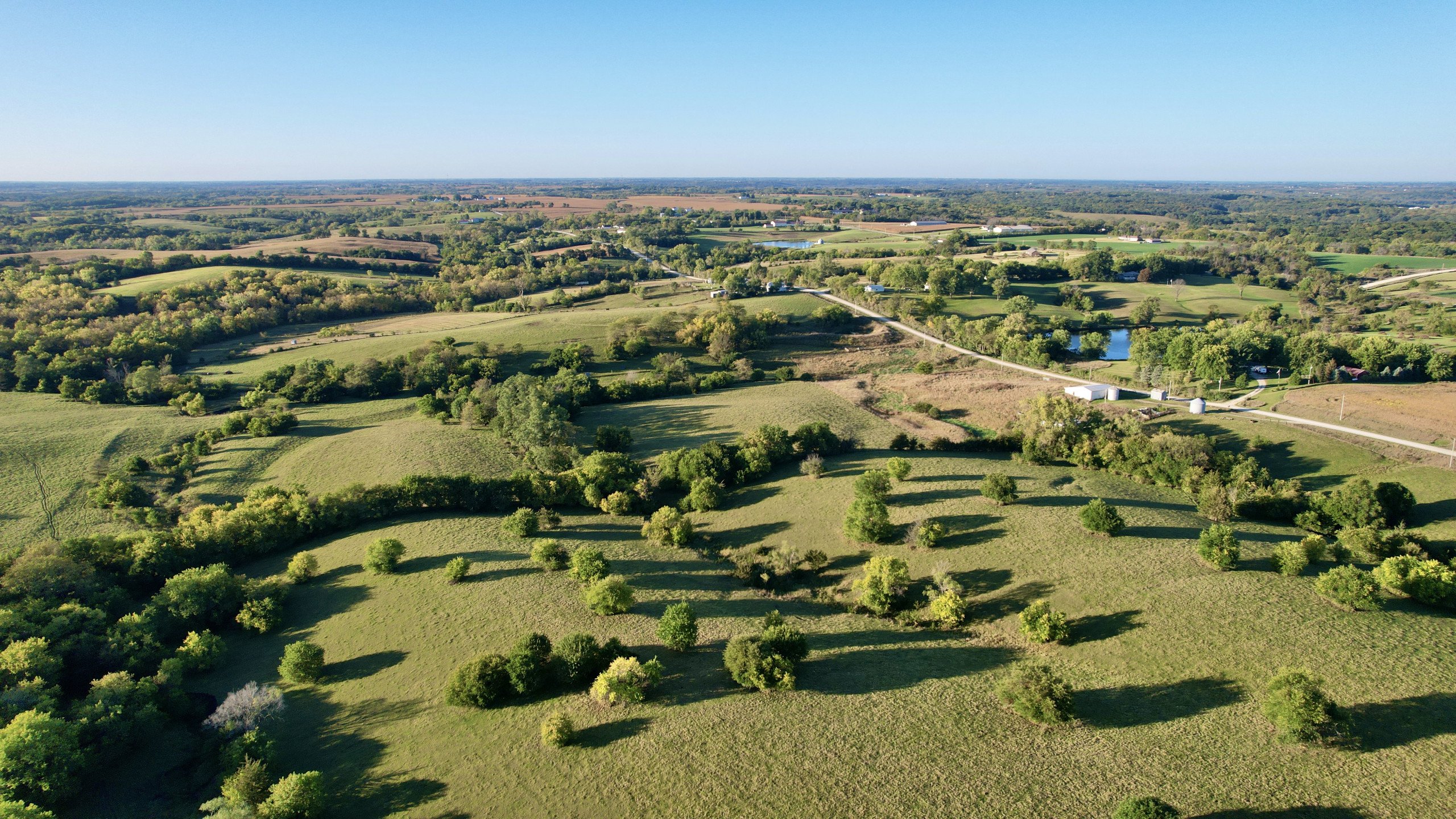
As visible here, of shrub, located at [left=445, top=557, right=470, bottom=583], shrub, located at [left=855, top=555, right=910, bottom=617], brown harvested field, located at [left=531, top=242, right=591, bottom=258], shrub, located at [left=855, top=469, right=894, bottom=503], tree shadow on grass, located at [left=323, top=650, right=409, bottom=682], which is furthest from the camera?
brown harvested field, located at [left=531, top=242, right=591, bottom=258]

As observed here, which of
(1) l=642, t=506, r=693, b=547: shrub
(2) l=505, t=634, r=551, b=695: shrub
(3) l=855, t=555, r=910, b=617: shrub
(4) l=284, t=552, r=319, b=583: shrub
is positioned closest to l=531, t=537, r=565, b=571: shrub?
(1) l=642, t=506, r=693, b=547: shrub

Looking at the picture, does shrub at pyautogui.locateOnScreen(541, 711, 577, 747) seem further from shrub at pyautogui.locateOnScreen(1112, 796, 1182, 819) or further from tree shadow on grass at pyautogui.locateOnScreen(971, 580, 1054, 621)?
tree shadow on grass at pyautogui.locateOnScreen(971, 580, 1054, 621)

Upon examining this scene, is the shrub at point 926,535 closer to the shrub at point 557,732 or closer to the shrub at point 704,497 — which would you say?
the shrub at point 704,497

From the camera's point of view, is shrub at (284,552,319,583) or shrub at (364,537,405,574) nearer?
shrub at (364,537,405,574)

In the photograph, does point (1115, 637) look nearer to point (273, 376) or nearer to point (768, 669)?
point (768, 669)

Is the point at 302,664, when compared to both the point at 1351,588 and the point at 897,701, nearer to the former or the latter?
the point at 897,701

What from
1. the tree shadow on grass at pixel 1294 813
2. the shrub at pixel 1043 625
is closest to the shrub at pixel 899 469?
the shrub at pixel 1043 625

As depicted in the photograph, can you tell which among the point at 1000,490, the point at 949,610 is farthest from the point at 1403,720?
the point at 1000,490
